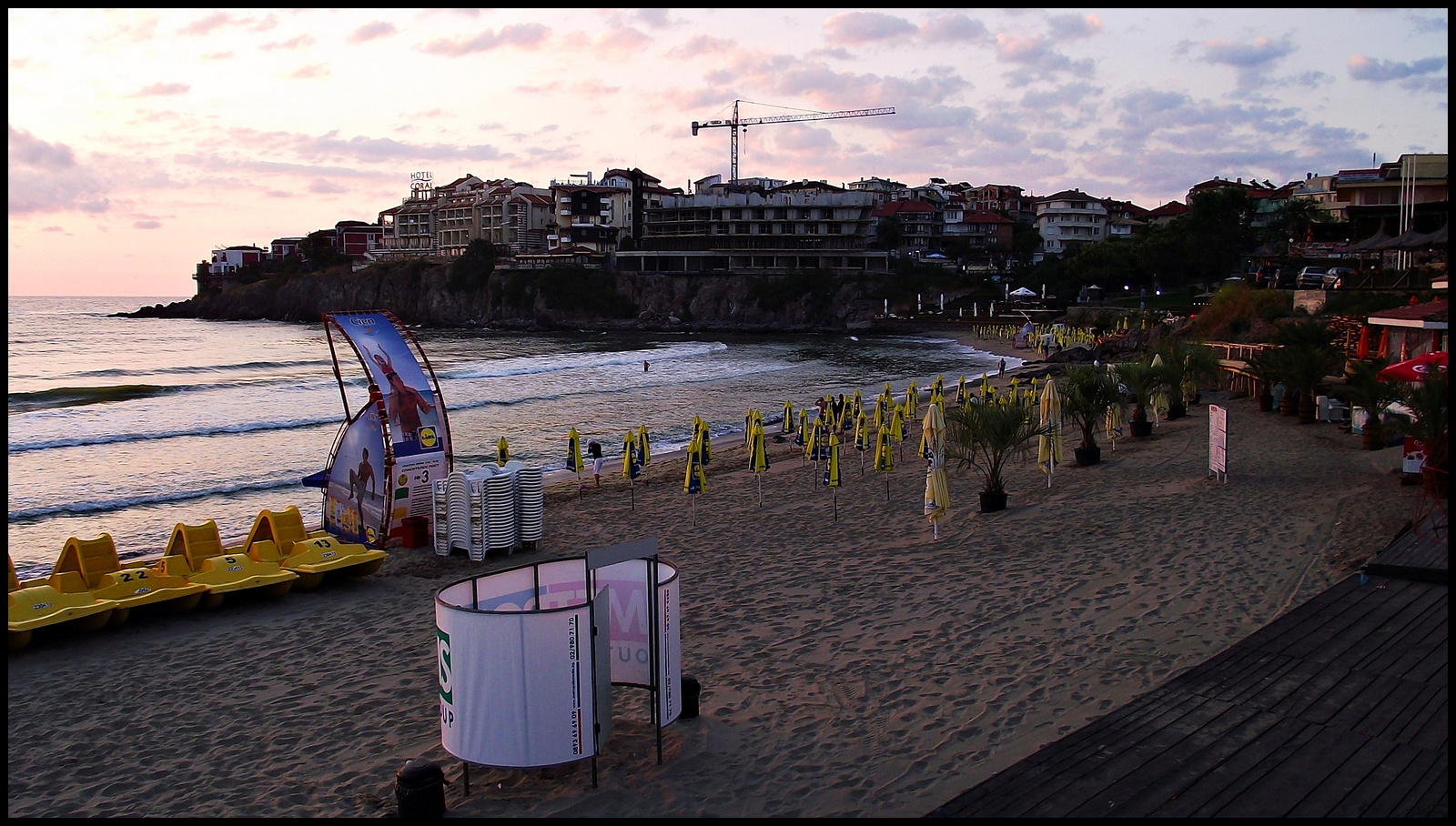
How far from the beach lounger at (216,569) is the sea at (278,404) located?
8.67ft

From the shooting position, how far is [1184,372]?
790 inches

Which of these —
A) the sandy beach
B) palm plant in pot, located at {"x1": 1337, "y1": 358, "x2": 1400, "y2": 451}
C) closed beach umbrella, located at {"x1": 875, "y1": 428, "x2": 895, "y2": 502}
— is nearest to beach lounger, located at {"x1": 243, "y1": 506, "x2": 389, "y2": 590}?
the sandy beach

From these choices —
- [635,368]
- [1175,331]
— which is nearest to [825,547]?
[1175,331]

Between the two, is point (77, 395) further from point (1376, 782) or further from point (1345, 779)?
point (1376, 782)

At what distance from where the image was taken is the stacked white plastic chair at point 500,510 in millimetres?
12008

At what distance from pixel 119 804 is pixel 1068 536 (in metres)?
9.31

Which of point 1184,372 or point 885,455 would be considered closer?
point 885,455

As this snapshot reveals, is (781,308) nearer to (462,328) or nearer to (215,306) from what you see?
(462,328)

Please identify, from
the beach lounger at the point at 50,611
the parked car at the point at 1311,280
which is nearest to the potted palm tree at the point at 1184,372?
the parked car at the point at 1311,280

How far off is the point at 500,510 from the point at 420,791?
23.2 ft

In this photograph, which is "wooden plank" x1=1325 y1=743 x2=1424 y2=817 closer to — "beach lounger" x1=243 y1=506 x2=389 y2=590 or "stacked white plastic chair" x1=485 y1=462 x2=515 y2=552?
"stacked white plastic chair" x1=485 y1=462 x2=515 y2=552

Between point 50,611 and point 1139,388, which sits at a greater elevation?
point 1139,388

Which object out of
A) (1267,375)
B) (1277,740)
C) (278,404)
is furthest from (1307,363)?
(278,404)

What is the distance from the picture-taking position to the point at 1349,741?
17.0 feet
